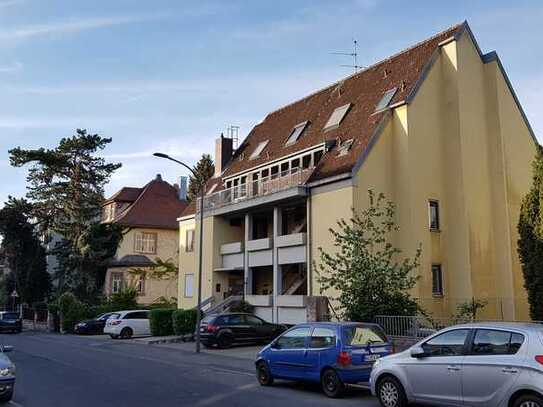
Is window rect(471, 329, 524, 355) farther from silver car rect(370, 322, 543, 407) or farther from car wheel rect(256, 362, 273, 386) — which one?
car wheel rect(256, 362, 273, 386)

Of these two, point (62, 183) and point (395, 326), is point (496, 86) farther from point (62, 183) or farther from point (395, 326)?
point (62, 183)

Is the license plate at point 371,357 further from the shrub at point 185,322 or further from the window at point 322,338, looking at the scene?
the shrub at point 185,322

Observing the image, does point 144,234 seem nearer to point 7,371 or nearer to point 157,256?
point 157,256

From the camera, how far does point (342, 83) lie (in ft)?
114

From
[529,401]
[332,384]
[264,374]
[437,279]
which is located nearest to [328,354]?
[332,384]

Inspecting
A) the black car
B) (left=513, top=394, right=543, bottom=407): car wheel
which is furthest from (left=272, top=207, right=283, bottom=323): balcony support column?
(left=513, top=394, right=543, bottom=407): car wheel

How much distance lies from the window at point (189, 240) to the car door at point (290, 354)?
81.4ft

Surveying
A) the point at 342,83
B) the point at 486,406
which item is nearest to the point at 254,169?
the point at 342,83

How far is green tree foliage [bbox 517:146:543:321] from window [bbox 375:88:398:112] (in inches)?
311

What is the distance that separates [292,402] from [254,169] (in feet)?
75.4

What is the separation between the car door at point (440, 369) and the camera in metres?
9.49

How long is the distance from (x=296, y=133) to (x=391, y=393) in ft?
78.2

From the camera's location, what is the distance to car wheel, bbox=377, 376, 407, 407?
33.9ft

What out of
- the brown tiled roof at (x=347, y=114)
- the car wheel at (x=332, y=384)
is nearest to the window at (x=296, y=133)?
the brown tiled roof at (x=347, y=114)
